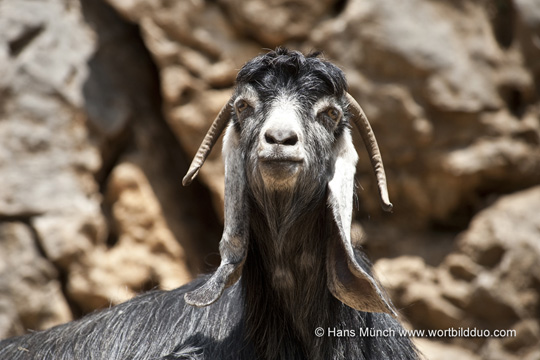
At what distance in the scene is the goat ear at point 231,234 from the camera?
3.09 metres

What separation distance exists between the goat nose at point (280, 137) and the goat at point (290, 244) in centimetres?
4

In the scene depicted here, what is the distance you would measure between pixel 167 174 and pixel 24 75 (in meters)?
1.80

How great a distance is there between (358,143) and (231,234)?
3.98 metres

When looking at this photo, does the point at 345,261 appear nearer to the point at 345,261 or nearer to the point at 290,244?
the point at 345,261

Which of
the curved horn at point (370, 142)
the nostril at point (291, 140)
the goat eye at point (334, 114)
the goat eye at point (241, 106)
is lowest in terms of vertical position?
the nostril at point (291, 140)

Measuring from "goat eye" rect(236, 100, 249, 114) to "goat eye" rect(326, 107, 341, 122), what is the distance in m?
0.41

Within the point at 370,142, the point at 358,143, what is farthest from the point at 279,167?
the point at 358,143

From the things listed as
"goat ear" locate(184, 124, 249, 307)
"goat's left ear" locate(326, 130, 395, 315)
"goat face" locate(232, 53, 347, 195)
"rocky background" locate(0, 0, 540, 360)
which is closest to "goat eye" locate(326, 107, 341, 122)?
"goat face" locate(232, 53, 347, 195)

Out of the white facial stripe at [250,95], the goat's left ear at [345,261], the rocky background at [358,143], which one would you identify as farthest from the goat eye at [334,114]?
the rocky background at [358,143]

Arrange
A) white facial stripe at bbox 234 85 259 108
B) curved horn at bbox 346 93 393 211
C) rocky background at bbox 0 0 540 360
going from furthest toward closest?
rocky background at bbox 0 0 540 360
curved horn at bbox 346 93 393 211
white facial stripe at bbox 234 85 259 108

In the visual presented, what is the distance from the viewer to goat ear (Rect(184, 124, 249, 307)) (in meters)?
3.09

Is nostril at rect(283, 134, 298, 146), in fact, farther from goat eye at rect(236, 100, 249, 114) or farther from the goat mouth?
goat eye at rect(236, 100, 249, 114)

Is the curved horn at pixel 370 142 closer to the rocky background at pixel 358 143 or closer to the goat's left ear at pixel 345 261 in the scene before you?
the goat's left ear at pixel 345 261

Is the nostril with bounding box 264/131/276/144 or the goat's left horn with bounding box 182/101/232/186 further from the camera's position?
the goat's left horn with bounding box 182/101/232/186
